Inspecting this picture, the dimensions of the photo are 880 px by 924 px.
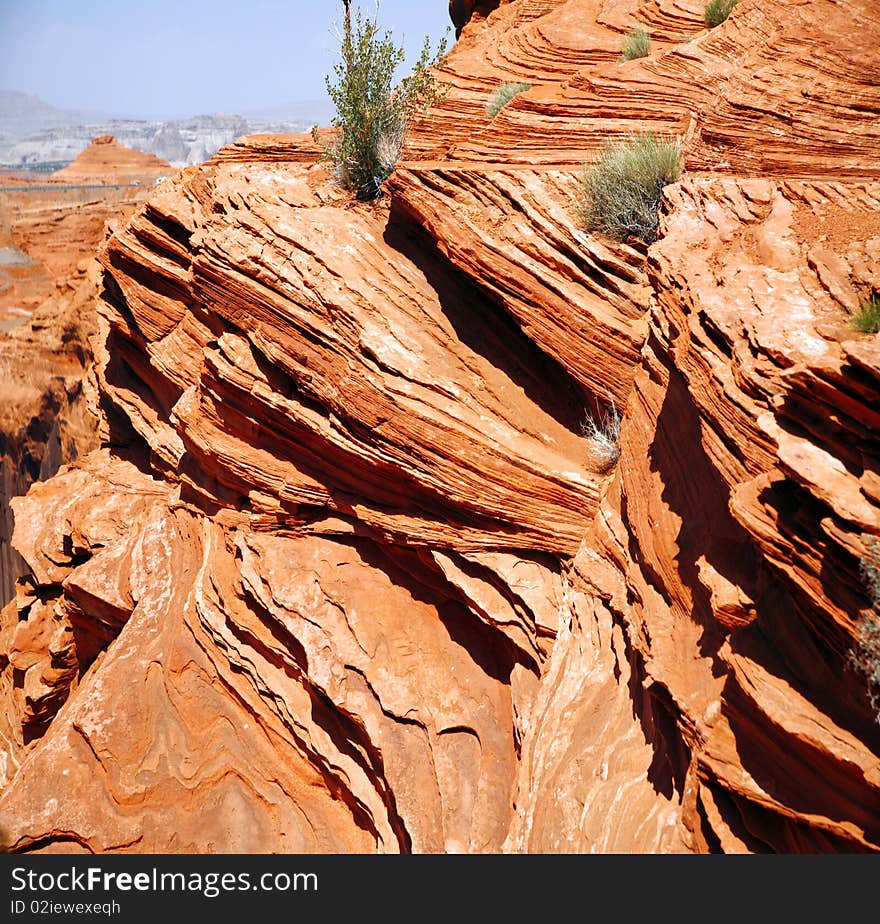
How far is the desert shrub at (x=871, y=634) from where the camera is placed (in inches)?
145

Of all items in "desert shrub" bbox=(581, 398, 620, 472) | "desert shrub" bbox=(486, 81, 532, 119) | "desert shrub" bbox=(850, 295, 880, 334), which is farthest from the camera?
"desert shrub" bbox=(486, 81, 532, 119)

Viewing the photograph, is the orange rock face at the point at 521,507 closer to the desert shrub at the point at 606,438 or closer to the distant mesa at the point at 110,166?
the desert shrub at the point at 606,438

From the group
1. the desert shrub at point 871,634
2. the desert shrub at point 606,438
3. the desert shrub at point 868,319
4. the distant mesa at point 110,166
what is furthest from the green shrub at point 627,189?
the distant mesa at point 110,166

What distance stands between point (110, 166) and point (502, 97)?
54.7 meters

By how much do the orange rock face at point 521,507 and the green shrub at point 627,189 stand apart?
0.77 feet

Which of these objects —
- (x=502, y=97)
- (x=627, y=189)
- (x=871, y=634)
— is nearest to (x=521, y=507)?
(x=627, y=189)

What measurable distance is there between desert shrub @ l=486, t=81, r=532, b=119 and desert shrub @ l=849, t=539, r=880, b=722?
8393mm

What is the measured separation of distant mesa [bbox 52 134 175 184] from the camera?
5431 centimetres

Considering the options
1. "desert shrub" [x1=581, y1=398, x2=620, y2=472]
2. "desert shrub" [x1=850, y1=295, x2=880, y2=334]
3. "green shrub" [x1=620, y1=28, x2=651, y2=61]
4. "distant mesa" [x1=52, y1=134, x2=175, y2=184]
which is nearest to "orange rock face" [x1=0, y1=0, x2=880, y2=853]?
"desert shrub" [x1=581, y1=398, x2=620, y2=472]

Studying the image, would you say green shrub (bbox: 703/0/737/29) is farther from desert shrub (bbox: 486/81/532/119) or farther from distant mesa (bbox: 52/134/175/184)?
distant mesa (bbox: 52/134/175/184)

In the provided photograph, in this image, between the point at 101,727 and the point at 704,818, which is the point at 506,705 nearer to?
the point at 704,818

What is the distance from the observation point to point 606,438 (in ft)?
24.6

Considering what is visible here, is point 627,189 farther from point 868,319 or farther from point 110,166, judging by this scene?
point 110,166

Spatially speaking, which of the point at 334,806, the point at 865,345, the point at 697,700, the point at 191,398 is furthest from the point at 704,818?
the point at 191,398
